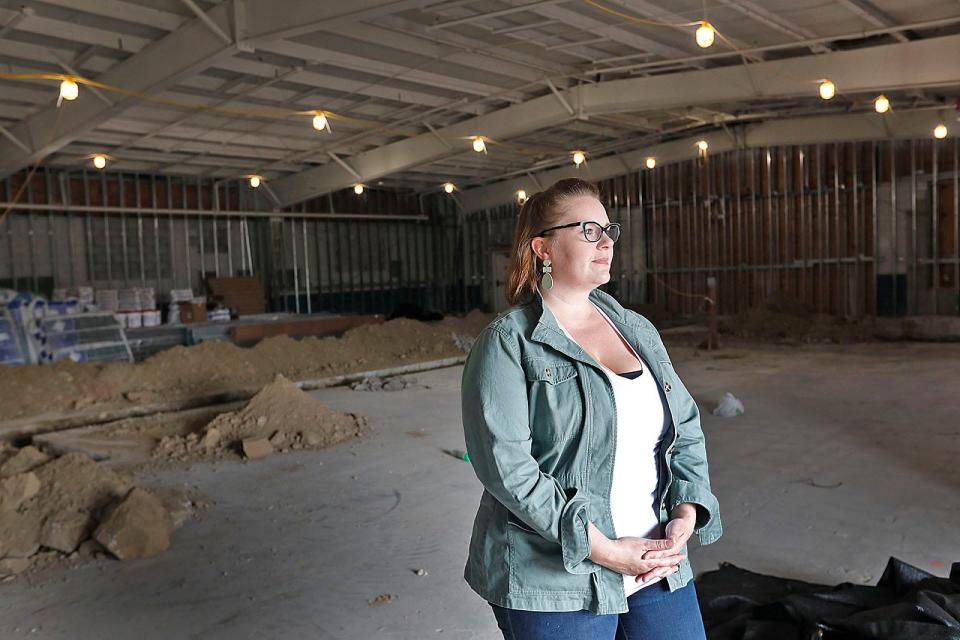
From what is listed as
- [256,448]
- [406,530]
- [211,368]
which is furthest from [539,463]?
[211,368]

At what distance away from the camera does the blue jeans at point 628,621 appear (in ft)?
6.14

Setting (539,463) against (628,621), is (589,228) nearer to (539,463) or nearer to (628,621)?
(539,463)

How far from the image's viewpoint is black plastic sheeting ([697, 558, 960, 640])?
2932 mm

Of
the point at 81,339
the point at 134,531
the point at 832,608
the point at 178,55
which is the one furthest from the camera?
the point at 81,339

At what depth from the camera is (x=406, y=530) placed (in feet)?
17.0

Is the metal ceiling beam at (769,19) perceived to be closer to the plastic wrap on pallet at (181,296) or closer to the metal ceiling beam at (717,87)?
the metal ceiling beam at (717,87)

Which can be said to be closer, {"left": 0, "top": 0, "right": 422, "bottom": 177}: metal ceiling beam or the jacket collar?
the jacket collar

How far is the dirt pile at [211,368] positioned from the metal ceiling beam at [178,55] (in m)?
3.95

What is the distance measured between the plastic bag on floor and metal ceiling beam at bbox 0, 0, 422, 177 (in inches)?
225

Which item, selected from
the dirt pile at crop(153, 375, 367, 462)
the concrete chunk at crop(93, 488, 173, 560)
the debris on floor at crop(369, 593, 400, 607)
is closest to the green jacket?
the debris on floor at crop(369, 593, 400, 607)

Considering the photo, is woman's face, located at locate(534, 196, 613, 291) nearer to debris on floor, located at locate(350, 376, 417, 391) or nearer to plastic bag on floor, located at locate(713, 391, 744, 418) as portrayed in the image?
plastic bag on floor, located at locate(713, 391, 744, 418)

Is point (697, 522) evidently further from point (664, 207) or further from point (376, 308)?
point (376, 308)

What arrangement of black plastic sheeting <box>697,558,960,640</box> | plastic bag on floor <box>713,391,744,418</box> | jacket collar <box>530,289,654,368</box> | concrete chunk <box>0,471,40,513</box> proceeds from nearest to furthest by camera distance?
jacket collar <box>530,289,654,368</box>, black plastic sheeting <box>697,558,960,640</box>, concrete chunk <box>0,471,40,513</box>, plastic bag on floor <box>713,391,744,418</box>

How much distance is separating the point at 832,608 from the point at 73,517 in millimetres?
4534
